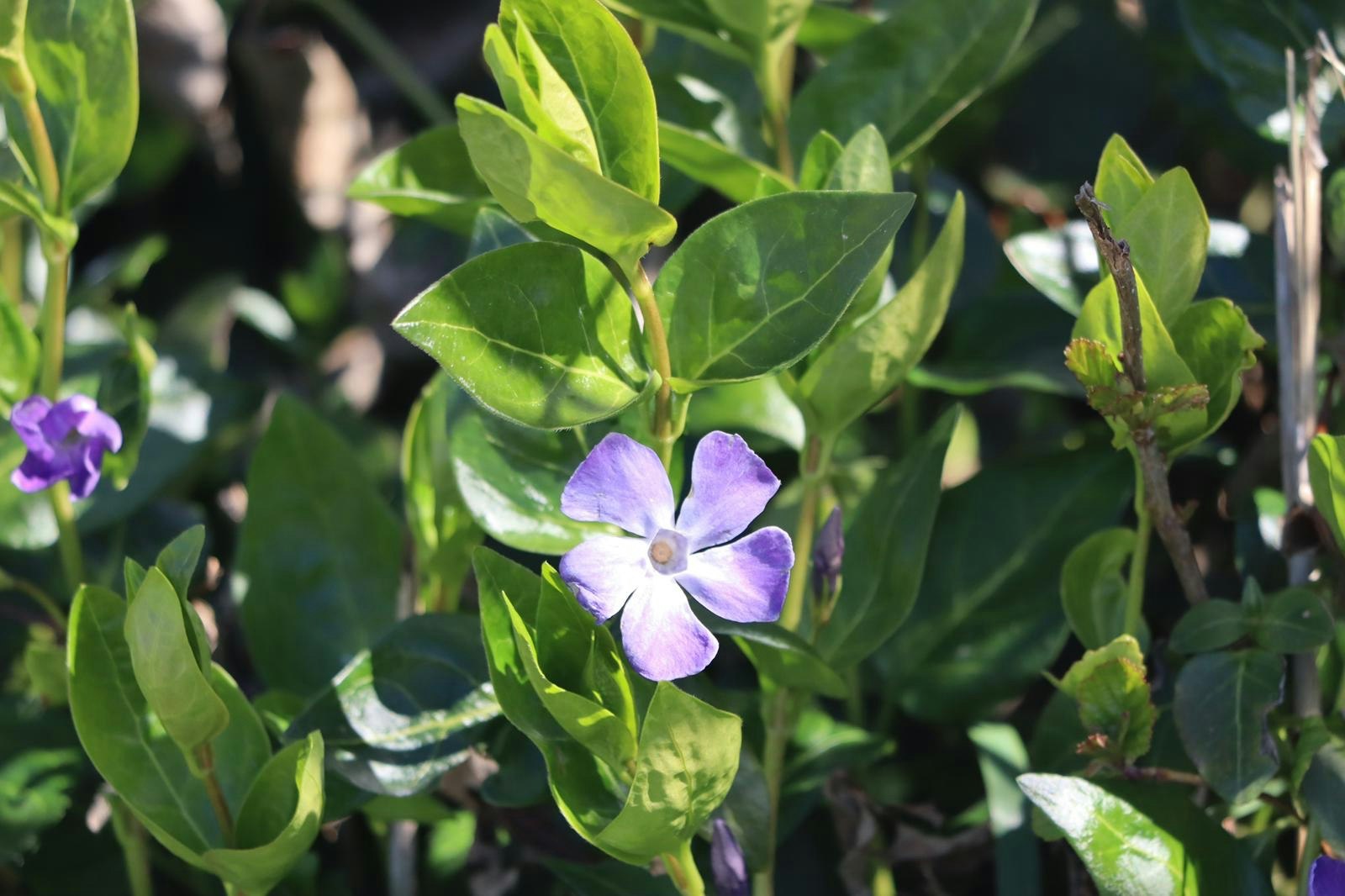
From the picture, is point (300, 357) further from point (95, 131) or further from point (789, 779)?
point (789, 779)

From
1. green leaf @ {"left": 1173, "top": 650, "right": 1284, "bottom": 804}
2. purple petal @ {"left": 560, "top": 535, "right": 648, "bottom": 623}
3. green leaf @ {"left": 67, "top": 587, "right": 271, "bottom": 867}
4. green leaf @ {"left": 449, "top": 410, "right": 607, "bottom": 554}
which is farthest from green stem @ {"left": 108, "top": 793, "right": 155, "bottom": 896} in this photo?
green leaf @ {"left": 1173, "top": 650, "right": 1284, "bottom": 804}

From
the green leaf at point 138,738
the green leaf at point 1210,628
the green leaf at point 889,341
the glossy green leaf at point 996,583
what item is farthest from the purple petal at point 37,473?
the green leaf at point 1210,628

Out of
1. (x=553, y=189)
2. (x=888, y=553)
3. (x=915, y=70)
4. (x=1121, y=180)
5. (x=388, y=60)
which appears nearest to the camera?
(x=553, y=189)

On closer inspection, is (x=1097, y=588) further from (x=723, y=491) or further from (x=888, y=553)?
(x=723, y=491)

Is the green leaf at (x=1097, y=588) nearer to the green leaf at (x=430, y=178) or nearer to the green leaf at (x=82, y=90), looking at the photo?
the green leaf at (x=430, y=178)

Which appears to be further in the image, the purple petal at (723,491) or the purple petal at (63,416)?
the purple petal at (63,416)

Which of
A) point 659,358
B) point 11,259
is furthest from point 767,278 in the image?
point 11,259
